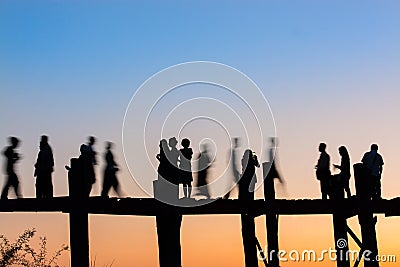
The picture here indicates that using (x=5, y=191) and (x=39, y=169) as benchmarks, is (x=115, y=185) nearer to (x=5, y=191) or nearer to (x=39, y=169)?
(x=39, y=169)

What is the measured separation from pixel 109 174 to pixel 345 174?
15.2 feet

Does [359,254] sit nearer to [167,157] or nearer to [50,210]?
[167,157]

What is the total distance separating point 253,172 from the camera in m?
19.2

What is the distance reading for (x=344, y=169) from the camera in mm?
19406

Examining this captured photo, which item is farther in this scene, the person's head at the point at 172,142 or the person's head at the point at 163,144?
the person's head at the point at 172,142

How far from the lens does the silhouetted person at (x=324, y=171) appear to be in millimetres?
19484

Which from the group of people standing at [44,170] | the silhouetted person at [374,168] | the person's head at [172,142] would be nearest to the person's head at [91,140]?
the group of people standing at [44,170]

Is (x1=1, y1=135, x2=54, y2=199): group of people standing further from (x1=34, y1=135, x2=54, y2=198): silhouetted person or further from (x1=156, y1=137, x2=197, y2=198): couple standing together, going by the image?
(x1=156, y1=137, x2=197, y2=198): couple standing together

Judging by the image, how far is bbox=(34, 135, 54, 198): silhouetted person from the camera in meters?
18.4

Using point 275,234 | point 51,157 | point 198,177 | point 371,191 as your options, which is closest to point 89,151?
point 51,157

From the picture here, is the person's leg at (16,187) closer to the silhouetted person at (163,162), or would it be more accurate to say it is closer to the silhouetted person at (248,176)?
the silhouetted person at (163,162)

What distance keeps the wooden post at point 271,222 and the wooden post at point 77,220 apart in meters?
3.93

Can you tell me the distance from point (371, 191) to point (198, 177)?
11.0ft

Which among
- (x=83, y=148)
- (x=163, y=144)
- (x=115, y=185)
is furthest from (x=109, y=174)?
(x=163, y=144)
